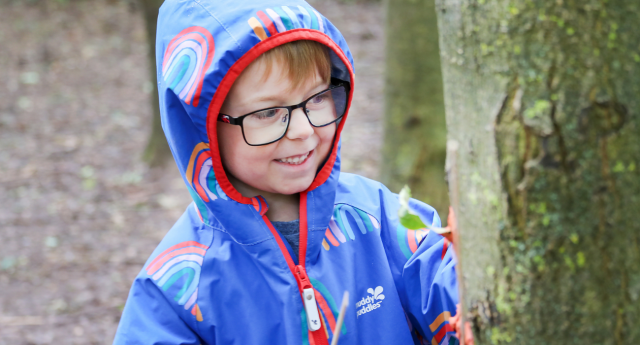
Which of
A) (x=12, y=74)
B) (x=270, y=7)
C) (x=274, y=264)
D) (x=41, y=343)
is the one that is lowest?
(x=41, y=343)

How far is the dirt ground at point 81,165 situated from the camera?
4387 mm

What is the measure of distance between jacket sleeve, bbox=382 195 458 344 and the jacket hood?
294 mm

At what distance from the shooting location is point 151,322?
59.3 inches

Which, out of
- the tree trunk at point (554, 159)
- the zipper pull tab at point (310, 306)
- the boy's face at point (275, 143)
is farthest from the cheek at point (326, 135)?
the tree trunk at point (554, 159)

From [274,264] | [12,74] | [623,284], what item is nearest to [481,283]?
[623,284]

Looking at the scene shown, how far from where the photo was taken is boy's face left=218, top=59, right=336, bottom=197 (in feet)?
5.06

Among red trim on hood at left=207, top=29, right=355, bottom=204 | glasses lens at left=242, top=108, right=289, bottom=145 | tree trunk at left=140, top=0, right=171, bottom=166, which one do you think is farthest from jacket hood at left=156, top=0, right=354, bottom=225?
tree trunk at left=140, top=0, right=171, bottom=166

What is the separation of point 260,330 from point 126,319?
38cm

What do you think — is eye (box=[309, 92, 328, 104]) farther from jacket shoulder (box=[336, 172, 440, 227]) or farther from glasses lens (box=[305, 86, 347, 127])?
jacket shoulder (box=[336, 172, 440, 227])

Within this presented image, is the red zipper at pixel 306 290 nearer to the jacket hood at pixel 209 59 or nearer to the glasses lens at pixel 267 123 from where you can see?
the jacket hood at pixel 209 59

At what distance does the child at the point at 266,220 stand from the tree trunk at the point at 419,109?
217 centimetres

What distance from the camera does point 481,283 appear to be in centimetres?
Result: 92

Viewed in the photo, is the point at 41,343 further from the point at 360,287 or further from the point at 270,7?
the point at 270,7

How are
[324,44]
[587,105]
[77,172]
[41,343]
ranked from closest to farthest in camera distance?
[587,105] → [324,44] → [41,343] → [77,172]
